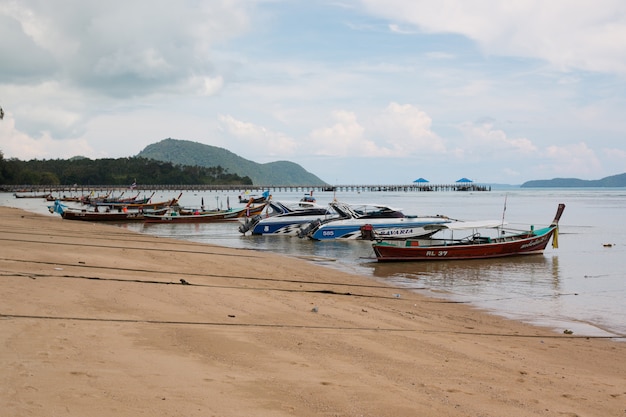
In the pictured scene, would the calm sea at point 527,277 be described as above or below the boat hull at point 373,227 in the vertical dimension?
below

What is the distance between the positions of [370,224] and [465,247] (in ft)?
30.8

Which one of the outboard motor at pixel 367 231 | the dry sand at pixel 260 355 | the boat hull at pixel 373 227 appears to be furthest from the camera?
the boat hull at pixel 373 227

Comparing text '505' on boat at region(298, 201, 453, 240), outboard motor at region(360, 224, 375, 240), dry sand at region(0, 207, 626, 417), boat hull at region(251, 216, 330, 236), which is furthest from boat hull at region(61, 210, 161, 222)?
dry sand at region(0, 207, 626, 417)

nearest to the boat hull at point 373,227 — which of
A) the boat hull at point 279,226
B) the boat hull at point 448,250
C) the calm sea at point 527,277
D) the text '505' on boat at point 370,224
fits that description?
the text '505' on boat at point 370,224

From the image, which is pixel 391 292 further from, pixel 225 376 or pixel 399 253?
pixel 225 376

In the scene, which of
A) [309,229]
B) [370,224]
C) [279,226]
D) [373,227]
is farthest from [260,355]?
[279,226]

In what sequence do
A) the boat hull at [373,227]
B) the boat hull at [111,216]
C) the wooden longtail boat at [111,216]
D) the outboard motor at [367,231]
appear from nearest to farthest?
1. the outboard motor at [367,231]
2. the boat hull at [373,227]
3. the boat hull at [111,216]
4. the wooden longtail boat at [111,216]

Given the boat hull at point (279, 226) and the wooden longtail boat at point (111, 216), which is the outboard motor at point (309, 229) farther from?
the wooden longtail boat at point (111, 216)

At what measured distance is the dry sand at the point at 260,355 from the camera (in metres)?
5.80

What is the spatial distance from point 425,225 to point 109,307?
2699 cm

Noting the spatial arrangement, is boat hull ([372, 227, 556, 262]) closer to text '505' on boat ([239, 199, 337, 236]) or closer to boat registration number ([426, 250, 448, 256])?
boat registration number ([426, 250, 448, 256])

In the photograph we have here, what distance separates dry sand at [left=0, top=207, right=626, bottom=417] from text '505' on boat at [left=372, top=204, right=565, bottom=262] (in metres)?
11.5

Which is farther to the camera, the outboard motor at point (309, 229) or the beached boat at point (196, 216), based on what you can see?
the beached boat at point (196, 216)

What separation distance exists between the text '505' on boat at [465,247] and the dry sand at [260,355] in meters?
11.5
